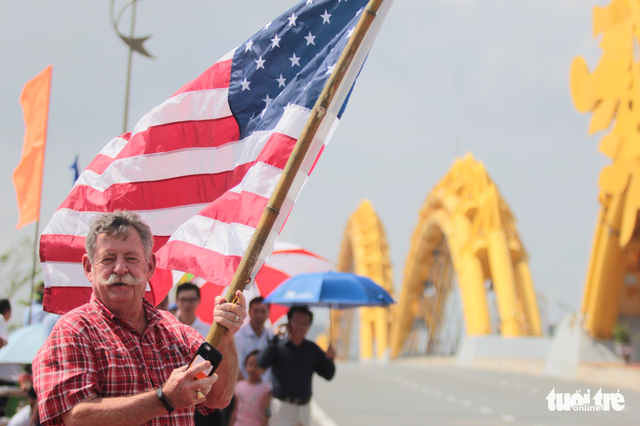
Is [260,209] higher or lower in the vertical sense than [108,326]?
higher

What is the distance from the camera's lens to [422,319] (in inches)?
2244

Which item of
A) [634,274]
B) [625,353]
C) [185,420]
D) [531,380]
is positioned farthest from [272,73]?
[634,274]

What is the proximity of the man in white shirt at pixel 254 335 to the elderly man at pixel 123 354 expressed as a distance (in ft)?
12.7

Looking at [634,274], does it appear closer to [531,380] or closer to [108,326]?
[531,380]

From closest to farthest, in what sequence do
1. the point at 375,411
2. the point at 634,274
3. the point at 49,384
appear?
1. the point at 49,384
2. the point at 375,411
3. the point at 634,274

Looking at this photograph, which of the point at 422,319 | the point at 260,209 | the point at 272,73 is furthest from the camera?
the point at 422,319

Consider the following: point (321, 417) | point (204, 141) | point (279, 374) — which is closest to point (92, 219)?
point (204, 141)

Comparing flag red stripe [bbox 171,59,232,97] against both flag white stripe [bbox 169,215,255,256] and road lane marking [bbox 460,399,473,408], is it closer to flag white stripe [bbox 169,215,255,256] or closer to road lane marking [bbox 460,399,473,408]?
flag white stripe [bbox 169,215,255,256]

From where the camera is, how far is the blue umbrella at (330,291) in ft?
22.4

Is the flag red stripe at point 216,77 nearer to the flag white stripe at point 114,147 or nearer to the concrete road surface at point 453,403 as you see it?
the flag white stripe at point 114,147

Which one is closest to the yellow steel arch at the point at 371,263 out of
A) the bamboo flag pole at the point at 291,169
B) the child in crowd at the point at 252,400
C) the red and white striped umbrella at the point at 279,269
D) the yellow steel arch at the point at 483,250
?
the yellow steel arch at the point at 483,250

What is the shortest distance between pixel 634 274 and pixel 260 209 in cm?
2993

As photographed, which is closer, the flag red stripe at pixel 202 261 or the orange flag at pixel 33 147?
the flag red stripe at pixel 202 261

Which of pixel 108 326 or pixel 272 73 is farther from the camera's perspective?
pixel 272 73
